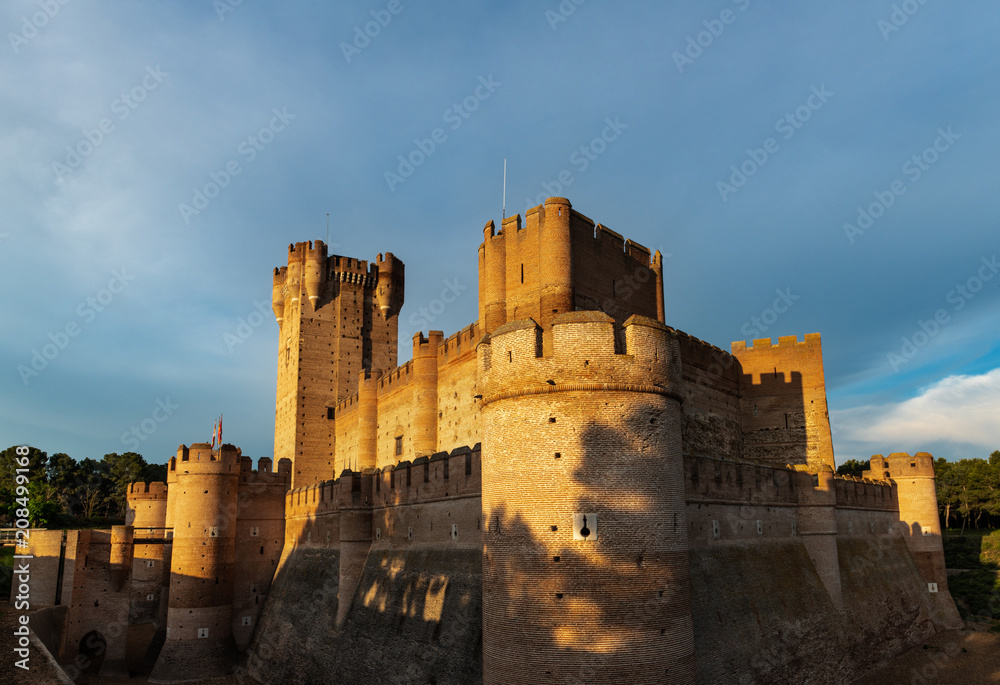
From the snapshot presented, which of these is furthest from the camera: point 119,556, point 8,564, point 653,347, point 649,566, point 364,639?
point 8,564

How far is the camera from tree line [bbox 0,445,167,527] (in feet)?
199

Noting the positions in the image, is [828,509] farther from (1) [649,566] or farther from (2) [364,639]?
(2) [364,639]

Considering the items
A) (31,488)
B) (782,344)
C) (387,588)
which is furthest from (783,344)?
(31,488)

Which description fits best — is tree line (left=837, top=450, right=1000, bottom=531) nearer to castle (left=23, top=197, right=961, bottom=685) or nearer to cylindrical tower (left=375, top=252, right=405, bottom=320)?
castle (left=23, top=197, right=961, bottom=685)

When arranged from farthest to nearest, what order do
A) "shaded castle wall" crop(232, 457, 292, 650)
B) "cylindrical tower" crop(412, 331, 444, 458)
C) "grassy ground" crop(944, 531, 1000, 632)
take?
1. "shaded castle wall" crop(232, 457, 292, 650)
2. "cylindrical tower" crop(412, 331, 444, 458)
3. "grassy ground" crop(944, 531, 1000, 632)

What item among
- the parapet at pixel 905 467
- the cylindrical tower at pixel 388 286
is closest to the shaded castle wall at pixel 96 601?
the cylindrical tower at pixel 388 286

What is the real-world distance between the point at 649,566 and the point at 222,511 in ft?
86.6

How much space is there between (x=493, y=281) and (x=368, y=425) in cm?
1552

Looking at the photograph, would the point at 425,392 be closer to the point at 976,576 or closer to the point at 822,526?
the point at 822,526

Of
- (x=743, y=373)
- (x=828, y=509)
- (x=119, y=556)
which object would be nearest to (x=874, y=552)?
(x=828, y=509)

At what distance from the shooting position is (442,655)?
55.5 ft

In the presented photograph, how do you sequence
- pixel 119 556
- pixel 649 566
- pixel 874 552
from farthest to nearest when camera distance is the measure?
pixel 119 556 → pixel 874 552 → pixel 649 566

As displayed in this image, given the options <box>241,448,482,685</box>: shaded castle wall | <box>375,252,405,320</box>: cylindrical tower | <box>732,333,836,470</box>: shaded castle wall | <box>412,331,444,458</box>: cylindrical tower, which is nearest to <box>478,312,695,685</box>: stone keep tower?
<box>241,448,482,685</box>: shaded castle wall

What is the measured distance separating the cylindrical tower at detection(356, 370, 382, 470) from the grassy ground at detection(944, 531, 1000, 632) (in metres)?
29.0
